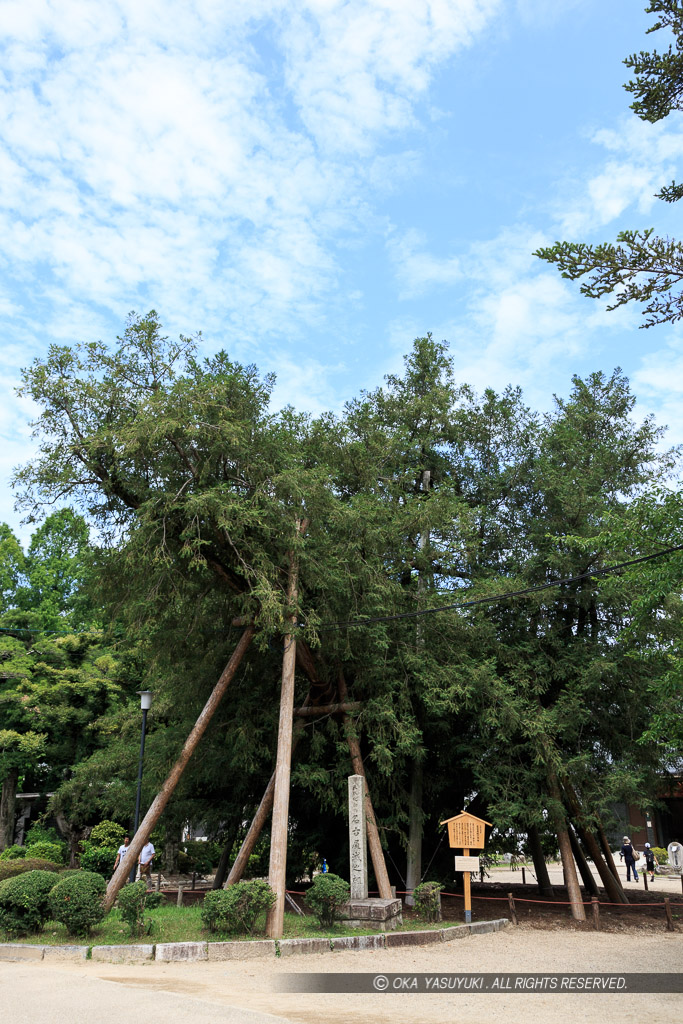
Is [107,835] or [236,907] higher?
[236,907]

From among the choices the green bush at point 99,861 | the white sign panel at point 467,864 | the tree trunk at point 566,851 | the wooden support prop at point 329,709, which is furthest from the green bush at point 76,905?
the green bush at point 99,861

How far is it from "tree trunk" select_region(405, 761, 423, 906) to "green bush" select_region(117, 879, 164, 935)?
696 centimetres

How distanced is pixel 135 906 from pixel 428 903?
6.10 m

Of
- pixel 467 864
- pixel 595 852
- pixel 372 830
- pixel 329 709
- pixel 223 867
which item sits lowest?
pixel 223 867

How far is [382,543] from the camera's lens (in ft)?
51.9

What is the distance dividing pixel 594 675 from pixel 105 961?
11103 mm

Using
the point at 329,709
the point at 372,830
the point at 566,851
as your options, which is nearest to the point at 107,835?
the point at 329,709

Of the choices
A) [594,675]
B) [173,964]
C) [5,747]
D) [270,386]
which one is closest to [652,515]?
[594,675]

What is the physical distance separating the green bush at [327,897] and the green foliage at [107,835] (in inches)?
573

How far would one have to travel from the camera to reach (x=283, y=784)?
1288cm

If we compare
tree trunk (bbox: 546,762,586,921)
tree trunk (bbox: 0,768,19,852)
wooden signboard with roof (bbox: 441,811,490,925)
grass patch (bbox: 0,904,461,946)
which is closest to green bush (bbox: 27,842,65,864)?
tree trunk (bbox: 0,768,19,852)

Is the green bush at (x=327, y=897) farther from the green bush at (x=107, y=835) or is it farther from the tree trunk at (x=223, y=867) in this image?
the green bush at (x=107, y=835)

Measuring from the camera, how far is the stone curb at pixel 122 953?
10.2 metres

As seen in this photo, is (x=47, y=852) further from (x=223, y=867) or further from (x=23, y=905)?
(x=23, y=905)
